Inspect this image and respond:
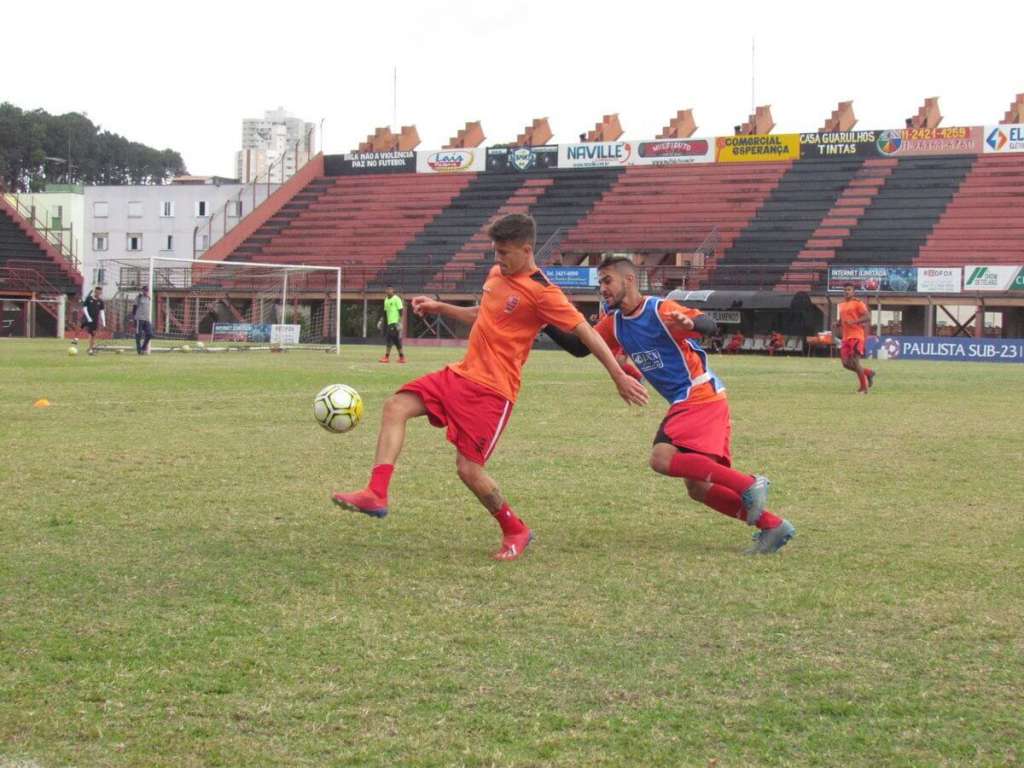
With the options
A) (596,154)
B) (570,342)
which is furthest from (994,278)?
(570,342)

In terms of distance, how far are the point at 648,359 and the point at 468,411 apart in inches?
43.8

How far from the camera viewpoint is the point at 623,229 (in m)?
52.9

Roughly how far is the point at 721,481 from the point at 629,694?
108 inches

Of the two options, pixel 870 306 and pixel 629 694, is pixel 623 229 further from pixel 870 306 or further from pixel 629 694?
pixel 629 694

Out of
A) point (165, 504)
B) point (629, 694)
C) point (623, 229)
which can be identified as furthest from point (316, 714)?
point (623, 229)

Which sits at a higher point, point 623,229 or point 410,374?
point 623,229

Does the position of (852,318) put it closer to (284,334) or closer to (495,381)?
(495,381)

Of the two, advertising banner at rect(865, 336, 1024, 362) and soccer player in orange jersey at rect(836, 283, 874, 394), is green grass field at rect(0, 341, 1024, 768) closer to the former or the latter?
soccer player in orange jersey at rect(836, 283, 874, 394)

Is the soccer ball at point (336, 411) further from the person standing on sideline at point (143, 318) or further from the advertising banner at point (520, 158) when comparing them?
the advertising banner at point (520, 158)

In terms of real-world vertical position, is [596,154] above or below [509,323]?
above

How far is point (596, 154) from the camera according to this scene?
5862cm

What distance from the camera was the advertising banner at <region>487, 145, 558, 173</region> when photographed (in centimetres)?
5934

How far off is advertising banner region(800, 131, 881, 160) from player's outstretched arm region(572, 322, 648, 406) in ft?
166

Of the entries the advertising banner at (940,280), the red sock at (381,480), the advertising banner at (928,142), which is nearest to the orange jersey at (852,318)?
the red sock at (381,480)
